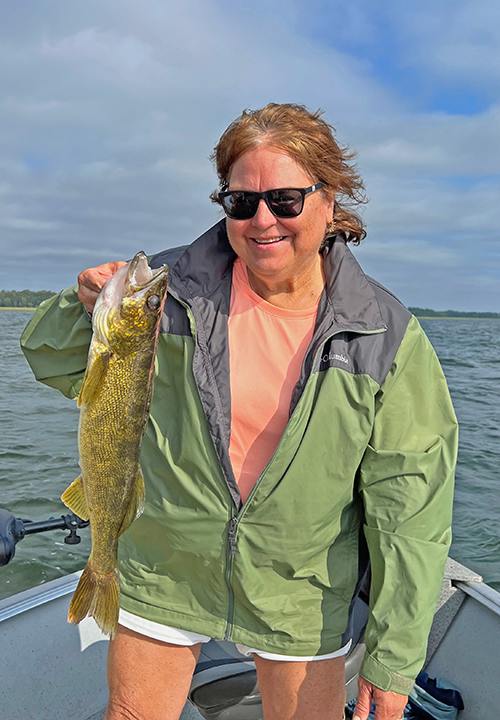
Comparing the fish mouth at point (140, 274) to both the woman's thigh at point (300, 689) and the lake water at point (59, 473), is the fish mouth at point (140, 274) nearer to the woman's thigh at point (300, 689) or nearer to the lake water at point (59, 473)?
the woman's thigh at point (300, 689)

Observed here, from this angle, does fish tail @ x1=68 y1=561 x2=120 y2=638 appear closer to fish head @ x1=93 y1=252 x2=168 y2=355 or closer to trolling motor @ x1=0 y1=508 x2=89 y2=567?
trolling motor @ x1=0 y1=508 x2=89 y2=567

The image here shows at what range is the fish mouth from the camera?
205 centimetres

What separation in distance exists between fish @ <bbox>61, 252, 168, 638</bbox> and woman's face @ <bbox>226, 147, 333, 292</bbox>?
1.31ft

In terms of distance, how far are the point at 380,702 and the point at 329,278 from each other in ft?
5.87

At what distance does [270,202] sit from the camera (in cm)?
228

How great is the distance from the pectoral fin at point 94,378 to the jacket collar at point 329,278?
0.45 m

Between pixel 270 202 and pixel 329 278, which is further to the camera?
pixel 329 278

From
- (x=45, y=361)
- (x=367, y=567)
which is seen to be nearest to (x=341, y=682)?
(x=367, y=567)

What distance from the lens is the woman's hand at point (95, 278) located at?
2129 millimetres

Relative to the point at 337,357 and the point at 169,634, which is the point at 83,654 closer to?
the point at 169,634

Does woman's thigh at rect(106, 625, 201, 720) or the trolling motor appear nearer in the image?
woman's thigh at rect(106, 625, 201, 720)

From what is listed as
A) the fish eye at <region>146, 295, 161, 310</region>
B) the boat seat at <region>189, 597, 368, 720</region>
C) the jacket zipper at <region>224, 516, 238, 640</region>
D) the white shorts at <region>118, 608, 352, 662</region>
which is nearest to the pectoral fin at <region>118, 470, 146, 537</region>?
the jacket zipper at <region>224, 516, 238, 640</region>

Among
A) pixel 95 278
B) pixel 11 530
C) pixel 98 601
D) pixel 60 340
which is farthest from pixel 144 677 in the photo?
pixel 95 278

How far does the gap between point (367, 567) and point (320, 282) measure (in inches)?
51.6
